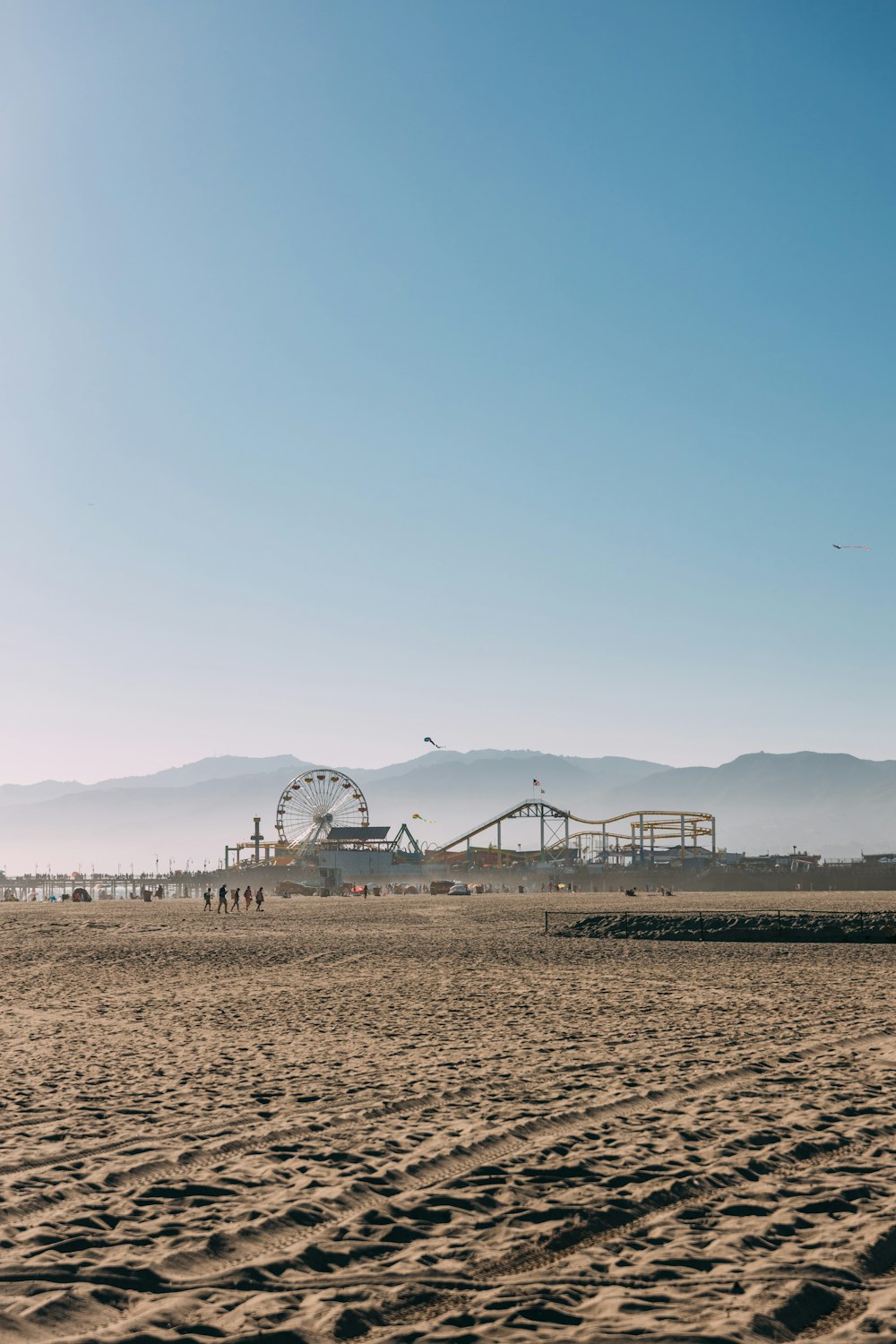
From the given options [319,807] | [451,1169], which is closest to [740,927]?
[451,1169]

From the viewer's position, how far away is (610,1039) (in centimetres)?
1218

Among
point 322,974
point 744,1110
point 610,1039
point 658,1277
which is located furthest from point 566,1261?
point 322,974

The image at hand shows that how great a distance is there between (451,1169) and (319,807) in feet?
408

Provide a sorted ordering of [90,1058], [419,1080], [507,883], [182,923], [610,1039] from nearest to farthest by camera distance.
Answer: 1. [419,1080]
2. [90,1058]
3. [610,1039]
4. [182,923]
5. [507,883]

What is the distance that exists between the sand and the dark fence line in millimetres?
15684

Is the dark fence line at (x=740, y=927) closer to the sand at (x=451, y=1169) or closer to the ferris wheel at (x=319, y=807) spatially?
the sand at (x=451, y=1169)

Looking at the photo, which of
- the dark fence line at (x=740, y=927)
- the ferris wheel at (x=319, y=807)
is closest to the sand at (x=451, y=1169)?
the dark fence line at (x=740, y=927)

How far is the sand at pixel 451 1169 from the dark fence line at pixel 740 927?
1568cm

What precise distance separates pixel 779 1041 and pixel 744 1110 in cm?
357

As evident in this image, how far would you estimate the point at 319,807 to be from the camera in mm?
129625

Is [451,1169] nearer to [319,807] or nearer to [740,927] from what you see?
[740,927]

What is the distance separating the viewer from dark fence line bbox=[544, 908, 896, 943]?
3075cm

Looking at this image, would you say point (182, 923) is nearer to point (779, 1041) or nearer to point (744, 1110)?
point (779, 1041)

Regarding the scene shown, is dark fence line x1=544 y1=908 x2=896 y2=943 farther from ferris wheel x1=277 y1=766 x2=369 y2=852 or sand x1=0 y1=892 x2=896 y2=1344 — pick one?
ferris wheel x1=277 y1=766 x2=369 y2=852
